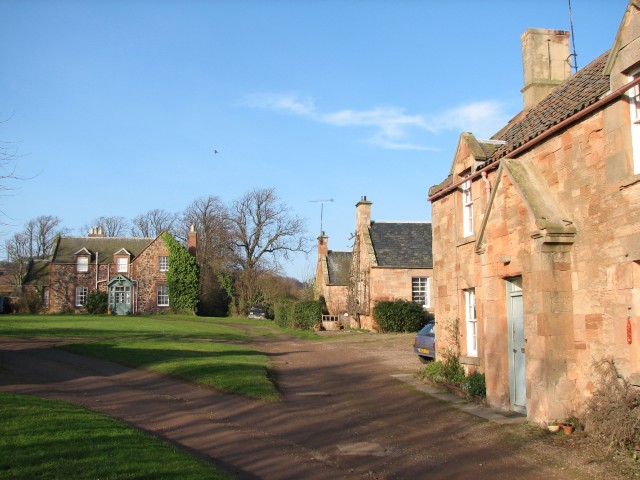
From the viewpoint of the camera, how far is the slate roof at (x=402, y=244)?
3734 centimetres

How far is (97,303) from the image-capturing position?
53.5 metres

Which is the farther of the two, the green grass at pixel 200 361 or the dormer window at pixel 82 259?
the dormer window at pixel 82 259

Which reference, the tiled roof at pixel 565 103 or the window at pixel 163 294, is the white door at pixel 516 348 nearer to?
the tiled roof at pixel 565 103

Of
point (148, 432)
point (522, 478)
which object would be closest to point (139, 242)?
point (148, 432)

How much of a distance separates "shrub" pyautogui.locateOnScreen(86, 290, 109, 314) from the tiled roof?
46.3 meters

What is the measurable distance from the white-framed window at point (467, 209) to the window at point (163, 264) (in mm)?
44075

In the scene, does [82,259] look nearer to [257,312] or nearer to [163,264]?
[163,264]

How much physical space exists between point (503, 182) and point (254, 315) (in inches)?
1847

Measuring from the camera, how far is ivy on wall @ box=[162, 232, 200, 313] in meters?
54.9

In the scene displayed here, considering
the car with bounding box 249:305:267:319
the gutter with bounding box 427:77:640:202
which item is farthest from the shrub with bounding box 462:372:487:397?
the car with bounding box 249:305:267:319

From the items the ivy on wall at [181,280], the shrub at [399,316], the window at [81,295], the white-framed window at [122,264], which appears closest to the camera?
the shrub at [399,316]

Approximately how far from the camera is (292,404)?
1291cm

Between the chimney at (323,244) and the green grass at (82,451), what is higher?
the chimney at (323,244)

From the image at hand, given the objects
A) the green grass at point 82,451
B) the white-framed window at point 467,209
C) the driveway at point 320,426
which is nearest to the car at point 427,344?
the driveway at point 320,426
